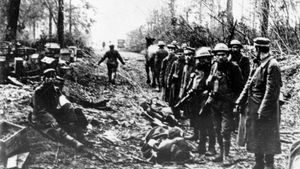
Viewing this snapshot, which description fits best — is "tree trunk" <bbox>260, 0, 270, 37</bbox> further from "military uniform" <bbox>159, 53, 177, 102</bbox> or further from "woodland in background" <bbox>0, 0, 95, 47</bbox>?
"woodland in background" <bbox>0, 0, 95, 47</bbox>

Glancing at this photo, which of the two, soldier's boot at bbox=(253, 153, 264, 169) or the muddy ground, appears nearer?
soldier's boot at bbox=(253, 153, 264, 169)

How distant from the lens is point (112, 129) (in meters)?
7.84

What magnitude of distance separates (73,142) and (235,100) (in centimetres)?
303

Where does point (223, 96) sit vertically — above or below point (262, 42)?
below

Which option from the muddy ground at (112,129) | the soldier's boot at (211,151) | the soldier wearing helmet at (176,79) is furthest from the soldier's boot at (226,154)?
the soldier wearing helmet at (176,79)

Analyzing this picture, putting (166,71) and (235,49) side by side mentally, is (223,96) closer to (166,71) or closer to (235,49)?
(235,49)

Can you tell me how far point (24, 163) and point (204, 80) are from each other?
11.8ft

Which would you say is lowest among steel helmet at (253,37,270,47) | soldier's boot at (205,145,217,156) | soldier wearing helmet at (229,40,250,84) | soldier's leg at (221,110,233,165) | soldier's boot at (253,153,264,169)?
soldier's boot at (205,145,217,156)

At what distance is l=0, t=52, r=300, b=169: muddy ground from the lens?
5.86m

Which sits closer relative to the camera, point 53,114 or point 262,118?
point 262,118

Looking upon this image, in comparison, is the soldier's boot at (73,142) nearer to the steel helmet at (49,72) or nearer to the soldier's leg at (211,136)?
the steel helmet at (49,72)

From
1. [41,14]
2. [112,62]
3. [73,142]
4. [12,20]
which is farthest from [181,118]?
[41,14]

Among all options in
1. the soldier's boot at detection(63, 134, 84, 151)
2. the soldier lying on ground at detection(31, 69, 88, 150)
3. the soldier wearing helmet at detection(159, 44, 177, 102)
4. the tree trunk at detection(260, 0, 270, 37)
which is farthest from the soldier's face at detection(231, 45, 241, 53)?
the soldier's boot at detection(63, 134, 84, 151)

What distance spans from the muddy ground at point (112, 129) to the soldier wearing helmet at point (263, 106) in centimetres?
79
